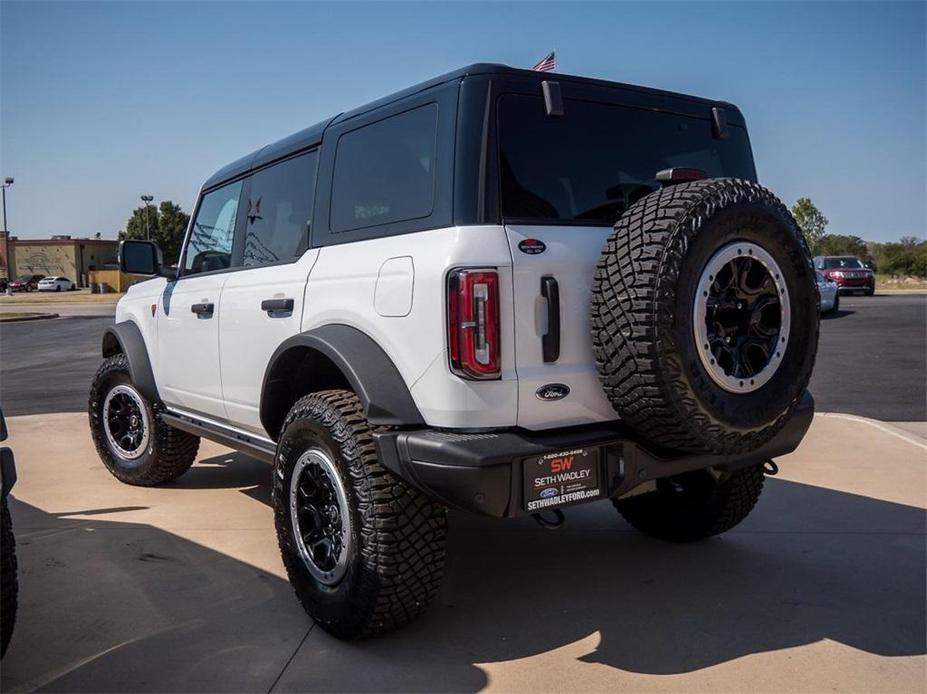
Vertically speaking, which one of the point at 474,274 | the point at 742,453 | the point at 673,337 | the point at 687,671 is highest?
the point at 474,274

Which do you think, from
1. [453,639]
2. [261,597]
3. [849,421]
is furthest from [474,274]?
[849,421]

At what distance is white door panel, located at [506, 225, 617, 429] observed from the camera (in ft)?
9.34

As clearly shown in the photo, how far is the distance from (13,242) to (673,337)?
93.2 metres

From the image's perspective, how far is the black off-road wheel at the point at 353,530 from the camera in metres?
2.99

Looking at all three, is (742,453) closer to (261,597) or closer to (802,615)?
(802,615)

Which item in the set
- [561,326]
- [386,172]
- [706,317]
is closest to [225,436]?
[386,172]

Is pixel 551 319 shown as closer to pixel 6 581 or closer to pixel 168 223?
pixel 6 581

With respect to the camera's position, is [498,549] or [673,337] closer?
[673,337]

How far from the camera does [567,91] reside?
326cm

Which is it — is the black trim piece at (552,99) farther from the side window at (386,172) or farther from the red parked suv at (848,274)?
the red parked suv at (848,274)

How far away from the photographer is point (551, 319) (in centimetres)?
288

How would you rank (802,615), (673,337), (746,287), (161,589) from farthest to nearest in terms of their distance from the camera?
(161,589) < (802,615) < (746,287) < (673,337)

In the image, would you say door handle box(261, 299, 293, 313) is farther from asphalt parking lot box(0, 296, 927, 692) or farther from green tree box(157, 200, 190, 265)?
green tree box(157, 200, 190, 265)

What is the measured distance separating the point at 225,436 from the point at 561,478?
220cm
